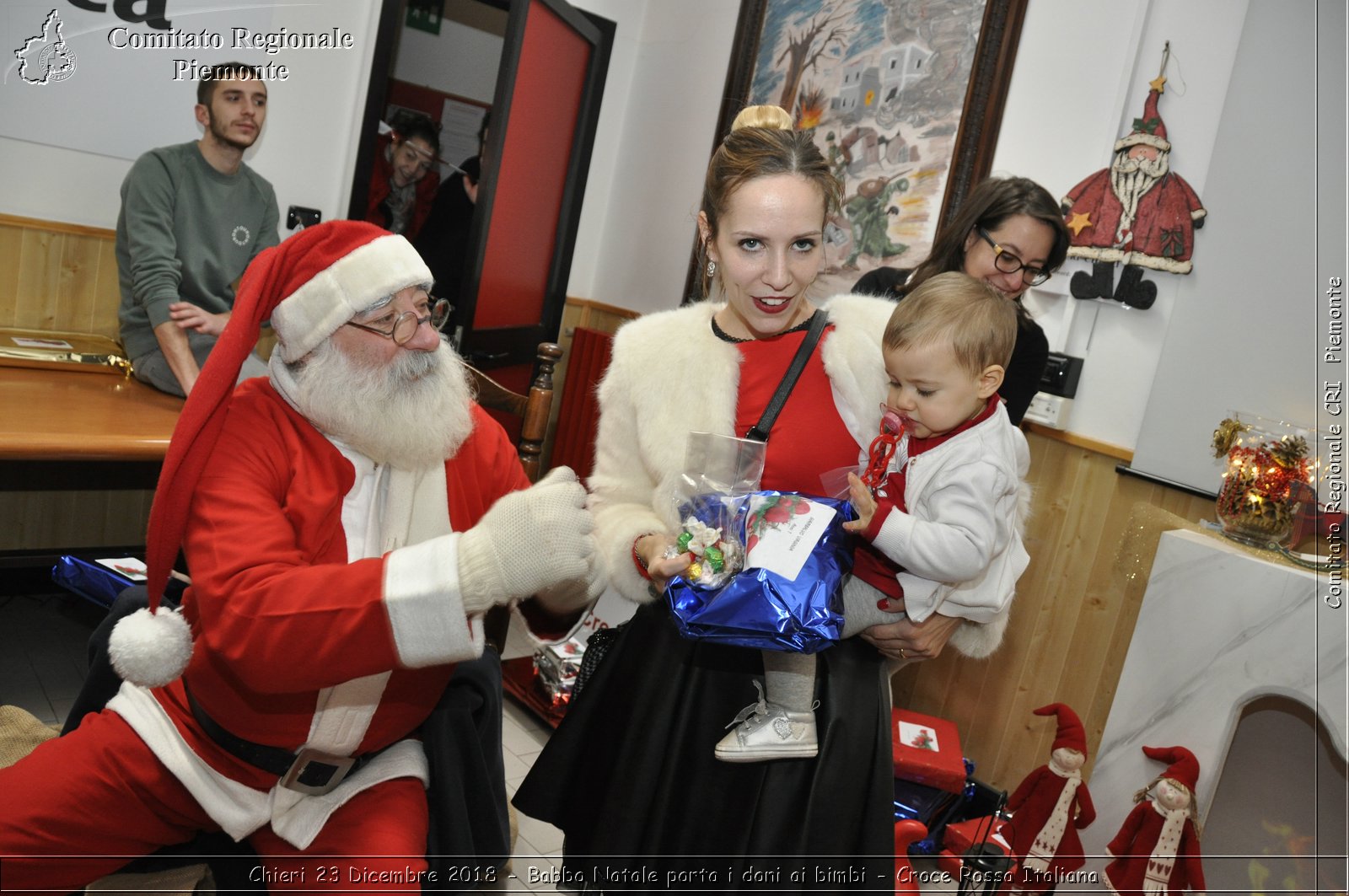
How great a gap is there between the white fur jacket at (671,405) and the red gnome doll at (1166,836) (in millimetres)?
943

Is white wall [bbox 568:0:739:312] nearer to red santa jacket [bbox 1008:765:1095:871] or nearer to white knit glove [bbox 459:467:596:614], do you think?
red santa jacket [bbox 1008:765:1095:871]

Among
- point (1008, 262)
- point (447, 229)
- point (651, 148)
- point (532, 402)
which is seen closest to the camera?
point (1008, 262)

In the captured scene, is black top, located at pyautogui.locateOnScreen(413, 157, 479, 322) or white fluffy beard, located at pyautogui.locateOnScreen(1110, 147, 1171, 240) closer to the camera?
white fluffy beard, located at pyautogui.locateOnScreen(1110, 147, 1171, 240)

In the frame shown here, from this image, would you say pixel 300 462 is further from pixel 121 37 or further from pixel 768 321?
pixel 121 37

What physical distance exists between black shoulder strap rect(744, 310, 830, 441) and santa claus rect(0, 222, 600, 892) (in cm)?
37

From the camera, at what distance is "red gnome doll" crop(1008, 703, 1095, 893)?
99.7 inches

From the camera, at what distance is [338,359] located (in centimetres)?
157

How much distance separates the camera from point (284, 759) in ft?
5.21

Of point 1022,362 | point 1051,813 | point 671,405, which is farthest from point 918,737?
point 671,405

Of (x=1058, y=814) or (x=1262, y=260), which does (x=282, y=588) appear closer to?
(x=1058, y=814)

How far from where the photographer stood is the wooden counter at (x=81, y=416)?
8.03ft

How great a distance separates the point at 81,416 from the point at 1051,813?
285cm

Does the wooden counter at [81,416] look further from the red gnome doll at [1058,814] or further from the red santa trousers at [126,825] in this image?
the red gnome doll at [1058,814]

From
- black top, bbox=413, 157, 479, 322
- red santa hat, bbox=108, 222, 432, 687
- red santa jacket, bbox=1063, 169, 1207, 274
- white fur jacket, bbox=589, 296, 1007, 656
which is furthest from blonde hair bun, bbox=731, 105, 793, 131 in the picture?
black top, bbox=413, 157, 479, 322
